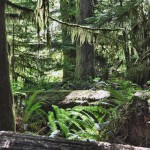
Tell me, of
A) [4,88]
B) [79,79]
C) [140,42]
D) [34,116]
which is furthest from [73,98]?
[79,79]

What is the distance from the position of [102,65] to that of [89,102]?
8789 millimetres

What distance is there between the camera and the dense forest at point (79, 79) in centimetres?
509

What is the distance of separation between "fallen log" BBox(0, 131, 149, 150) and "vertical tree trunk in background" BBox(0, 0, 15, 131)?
63.6 inches

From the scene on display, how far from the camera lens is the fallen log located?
3361 millimetres

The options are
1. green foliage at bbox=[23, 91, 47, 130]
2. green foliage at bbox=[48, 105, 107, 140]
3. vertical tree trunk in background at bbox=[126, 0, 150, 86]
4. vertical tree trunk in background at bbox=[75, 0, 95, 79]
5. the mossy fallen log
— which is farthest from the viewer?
vertical tree trunk in background at bbox=[75, 0, 95, 79]

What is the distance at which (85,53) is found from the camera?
13.3 m

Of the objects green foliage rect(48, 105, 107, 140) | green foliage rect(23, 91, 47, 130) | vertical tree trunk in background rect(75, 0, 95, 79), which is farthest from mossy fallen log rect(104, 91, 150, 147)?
vertical tree trunk in background rect(75, 0, 95, 79)

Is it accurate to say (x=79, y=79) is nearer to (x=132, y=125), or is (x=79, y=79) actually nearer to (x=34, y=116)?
(x=34, y=116)

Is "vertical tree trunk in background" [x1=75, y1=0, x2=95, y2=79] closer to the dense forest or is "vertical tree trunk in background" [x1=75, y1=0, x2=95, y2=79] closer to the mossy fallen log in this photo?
the dense forest

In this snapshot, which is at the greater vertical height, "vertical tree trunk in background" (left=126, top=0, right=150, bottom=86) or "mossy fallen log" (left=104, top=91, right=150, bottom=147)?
"vertical tree trunk in background" (left=126, top=0, right=150, bottom=86)

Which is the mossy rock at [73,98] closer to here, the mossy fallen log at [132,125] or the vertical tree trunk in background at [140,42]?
the vertical tree trunk in background at [140,42]

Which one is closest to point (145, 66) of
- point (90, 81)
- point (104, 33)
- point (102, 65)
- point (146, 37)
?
point (146, 37)

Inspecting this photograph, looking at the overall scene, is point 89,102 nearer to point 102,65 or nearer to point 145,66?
point 145,66

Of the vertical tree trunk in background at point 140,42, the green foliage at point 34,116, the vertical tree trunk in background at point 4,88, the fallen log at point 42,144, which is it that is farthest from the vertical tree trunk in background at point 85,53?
the fallen log at point 42,144
